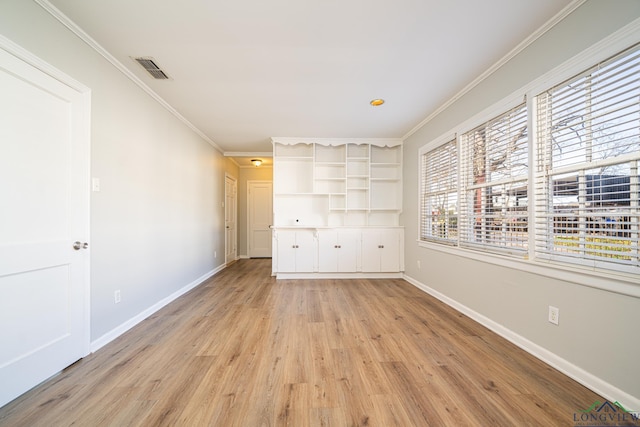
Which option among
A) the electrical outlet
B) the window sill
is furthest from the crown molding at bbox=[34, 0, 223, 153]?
the electrical outlet

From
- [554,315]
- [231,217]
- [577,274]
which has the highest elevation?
[231,217]

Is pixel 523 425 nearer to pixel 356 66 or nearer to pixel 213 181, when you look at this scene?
pixel 356 66

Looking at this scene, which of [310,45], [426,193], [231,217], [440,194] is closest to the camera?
[310,45]

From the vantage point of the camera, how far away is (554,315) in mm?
1709

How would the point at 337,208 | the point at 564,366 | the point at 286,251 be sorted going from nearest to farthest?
the point at 564,366, the point at 286,251, the point at 337,208

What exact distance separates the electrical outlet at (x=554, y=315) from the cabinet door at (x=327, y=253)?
2864 millimetres

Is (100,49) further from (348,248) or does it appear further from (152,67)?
(348,248)

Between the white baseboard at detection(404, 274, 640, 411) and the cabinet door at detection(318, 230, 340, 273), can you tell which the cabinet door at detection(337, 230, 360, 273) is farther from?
the white baseboard at detection(404, 274, 640, 411)

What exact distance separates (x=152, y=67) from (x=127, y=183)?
1124 mm

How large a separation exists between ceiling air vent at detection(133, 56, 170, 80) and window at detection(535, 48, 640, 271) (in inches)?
130

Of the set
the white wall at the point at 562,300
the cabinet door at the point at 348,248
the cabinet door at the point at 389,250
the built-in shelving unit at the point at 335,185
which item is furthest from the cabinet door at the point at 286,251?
the white wall at the point at 562,300

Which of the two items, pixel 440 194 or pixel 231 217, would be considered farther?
pixel 231 217

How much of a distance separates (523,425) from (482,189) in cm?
198

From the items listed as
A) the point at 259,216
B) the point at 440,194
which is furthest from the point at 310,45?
the point at 259,216
